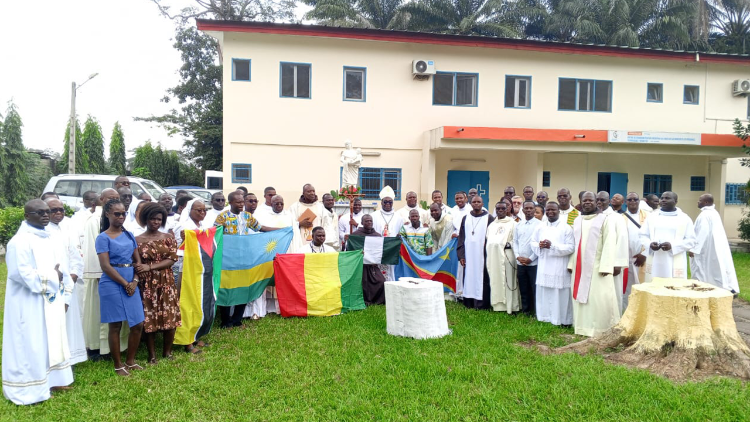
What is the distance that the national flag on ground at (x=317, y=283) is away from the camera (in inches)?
298

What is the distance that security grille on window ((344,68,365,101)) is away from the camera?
53.6 ft

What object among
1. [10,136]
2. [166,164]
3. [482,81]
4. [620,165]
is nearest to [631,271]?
[482,81]

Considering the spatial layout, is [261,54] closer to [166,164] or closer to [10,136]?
[10,136]

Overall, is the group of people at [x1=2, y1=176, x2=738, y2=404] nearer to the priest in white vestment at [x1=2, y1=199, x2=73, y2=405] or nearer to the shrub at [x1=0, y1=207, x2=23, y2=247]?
the priest in white vestment at [x1=2, y1=199, x2=73, y2=405]

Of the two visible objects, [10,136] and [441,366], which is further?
[10,136]

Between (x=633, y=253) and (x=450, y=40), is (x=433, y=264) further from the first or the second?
(x=450, y=40)

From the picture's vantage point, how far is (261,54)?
15734mm

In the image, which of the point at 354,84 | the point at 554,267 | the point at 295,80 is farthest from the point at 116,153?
the point at 554,267

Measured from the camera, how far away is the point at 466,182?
59.2ft

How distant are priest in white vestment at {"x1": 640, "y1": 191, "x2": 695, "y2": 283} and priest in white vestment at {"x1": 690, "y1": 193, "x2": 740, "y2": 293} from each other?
4.35 ft

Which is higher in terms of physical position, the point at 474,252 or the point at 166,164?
the point at 166,164

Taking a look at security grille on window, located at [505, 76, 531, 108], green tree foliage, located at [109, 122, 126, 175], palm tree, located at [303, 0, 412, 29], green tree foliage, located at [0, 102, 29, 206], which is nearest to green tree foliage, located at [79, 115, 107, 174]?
green tree foliage, located at [109, 122, 126, 175]

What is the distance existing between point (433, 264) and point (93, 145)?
24.2 m

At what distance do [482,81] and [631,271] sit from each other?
10640 mm
